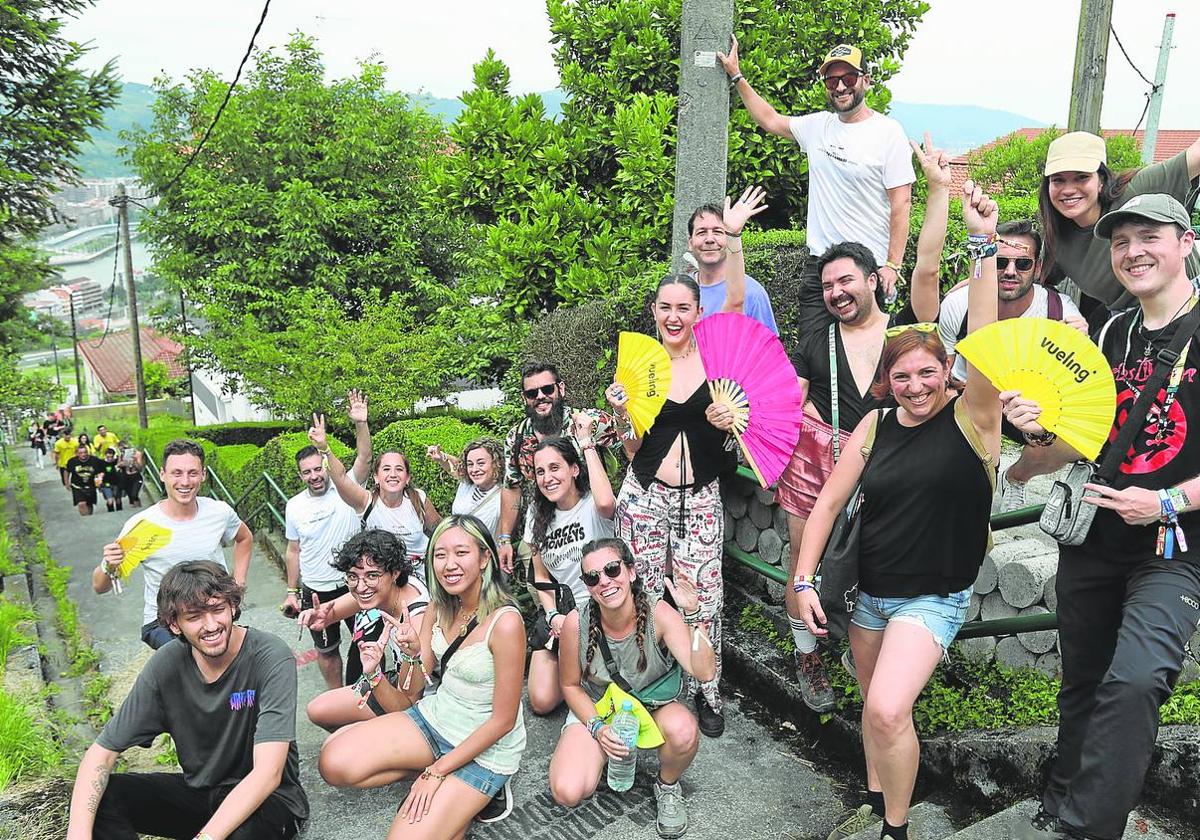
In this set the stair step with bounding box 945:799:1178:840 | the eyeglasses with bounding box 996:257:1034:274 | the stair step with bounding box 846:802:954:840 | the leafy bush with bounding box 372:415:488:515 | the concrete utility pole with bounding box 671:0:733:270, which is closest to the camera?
the stair step with bounding box 945:799:1178:840

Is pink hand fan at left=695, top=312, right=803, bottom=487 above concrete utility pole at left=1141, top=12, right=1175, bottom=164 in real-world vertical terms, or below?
below

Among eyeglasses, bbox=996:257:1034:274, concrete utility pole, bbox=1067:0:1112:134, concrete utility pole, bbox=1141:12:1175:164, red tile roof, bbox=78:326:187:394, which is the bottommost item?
red tile roof, bbox=78:326:187:394

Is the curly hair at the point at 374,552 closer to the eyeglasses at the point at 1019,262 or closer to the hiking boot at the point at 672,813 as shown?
the hiking boot at the point at 672,813

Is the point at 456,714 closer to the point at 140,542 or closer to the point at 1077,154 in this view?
the point at 140,542

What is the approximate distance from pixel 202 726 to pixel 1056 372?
3.39 meters

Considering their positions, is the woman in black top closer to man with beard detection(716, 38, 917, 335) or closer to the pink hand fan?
the pink hand fan

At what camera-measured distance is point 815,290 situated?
3.99 meters

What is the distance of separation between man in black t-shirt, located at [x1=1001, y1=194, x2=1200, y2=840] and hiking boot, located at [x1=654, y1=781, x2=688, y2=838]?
1243mm

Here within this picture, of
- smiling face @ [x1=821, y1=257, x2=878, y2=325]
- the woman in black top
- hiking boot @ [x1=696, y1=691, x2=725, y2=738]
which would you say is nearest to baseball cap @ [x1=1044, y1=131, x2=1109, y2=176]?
smiling face @ [x1=821, y1=257, x2=878, y2=325]

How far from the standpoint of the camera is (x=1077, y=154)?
3.48 m

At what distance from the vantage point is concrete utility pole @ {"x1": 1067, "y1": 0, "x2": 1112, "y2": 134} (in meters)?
5.93

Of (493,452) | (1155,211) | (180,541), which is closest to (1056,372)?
(1155,211)

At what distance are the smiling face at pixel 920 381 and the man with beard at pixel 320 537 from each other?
3273 millimetres

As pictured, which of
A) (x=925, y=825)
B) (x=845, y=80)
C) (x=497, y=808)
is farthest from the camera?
(x=845, y=80)
